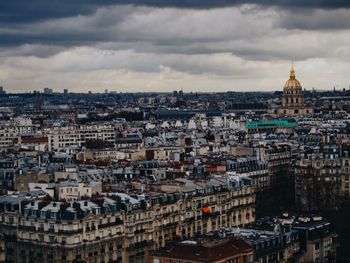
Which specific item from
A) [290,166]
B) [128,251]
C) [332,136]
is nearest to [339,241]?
[128,251]

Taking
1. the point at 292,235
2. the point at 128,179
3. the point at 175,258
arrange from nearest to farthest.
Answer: the point at 175,258
the point at 292,235
the point at 128,179

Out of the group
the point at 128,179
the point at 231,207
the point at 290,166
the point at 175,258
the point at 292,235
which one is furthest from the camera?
the point at 290,166

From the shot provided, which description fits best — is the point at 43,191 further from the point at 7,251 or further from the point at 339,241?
the point at 339,241

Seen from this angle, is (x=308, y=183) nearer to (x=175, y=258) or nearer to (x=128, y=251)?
(x=128, y=251)

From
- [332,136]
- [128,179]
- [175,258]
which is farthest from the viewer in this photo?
[332,136]

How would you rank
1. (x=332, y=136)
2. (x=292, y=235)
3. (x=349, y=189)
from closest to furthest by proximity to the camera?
(x=292, y=235) < (x=349, y=189) < (x=332, y=136)

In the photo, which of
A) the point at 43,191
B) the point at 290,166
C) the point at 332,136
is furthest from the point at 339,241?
the point at 332,136

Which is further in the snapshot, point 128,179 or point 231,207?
point 128,179

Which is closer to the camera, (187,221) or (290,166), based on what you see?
(187,221)
